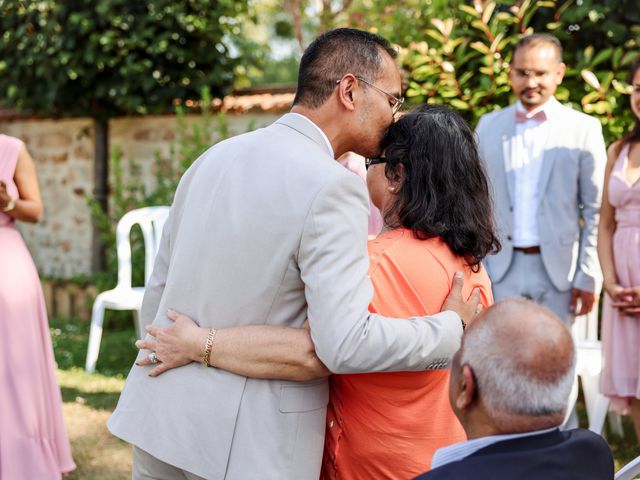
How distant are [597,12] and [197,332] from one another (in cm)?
419

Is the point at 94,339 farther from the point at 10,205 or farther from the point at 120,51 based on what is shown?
the point at 120,51

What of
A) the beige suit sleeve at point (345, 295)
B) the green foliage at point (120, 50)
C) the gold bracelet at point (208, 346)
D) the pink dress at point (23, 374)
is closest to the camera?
the beige suit sleeve at point (345, 295)

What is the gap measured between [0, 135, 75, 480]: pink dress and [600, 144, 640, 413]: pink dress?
2.81 metres

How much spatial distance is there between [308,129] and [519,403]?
87 cm

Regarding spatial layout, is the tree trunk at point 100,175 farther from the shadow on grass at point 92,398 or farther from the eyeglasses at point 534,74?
the eyeglasses at point 534,74

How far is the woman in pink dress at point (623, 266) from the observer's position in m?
4.19

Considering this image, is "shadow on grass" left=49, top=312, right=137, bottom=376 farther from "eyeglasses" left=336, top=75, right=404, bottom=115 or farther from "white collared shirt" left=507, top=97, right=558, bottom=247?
"eyeglasses" left=336, top=75, right=404, bottom=115

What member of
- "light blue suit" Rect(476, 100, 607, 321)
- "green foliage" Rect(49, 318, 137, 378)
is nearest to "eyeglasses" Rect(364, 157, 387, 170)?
"light blue suit" Rect(476, 100, 607, 321)

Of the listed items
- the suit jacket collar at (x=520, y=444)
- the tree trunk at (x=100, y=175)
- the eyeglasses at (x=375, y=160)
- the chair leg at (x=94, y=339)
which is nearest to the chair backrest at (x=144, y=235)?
the chair leg at (x=94, y=339)

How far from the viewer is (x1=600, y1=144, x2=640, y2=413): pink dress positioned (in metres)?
4.18

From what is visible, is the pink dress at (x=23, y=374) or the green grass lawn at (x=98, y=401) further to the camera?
the green grass lawn at (x=98, y=401)

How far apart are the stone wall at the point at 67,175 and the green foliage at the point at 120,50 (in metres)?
0.47

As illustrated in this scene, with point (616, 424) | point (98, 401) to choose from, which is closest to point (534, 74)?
point (616, 424)

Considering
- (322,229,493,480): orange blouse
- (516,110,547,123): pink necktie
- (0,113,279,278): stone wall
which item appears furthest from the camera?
(0,113,279,278): stone wall
